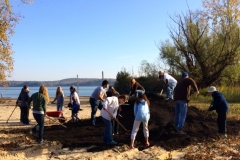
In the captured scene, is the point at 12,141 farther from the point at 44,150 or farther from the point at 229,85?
the point at 229,85

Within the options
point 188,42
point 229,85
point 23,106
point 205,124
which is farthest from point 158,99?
point 229,85

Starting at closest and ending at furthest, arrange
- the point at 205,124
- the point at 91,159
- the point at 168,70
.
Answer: the point at 91,159
the point at 205,124
the point at 168,70

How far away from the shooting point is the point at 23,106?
1187 cm

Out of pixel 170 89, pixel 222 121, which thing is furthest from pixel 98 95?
pixel 170 89

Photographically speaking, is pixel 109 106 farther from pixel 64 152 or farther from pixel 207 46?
pixel 207 46

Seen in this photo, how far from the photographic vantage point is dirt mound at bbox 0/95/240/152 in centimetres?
783

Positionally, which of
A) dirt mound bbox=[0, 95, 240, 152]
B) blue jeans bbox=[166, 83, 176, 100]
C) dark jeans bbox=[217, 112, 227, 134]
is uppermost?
blue jeans bbox=[166, 83, 176, 100]

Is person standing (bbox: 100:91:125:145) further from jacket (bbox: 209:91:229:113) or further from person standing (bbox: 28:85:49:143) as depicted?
jacket (bbox: 209:91:229:113)

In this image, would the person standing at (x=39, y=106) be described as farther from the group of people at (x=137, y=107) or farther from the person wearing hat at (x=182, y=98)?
the person wearing hat at (x=182, y=98)

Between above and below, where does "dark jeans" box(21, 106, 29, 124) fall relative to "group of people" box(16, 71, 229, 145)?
below

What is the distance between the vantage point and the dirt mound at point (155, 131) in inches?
308

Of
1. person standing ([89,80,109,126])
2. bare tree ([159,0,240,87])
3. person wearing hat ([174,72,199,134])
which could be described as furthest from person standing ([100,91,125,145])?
bare tree ([159,0,240,87])

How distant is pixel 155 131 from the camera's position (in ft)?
30.2

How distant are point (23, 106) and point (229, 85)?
17118mm
